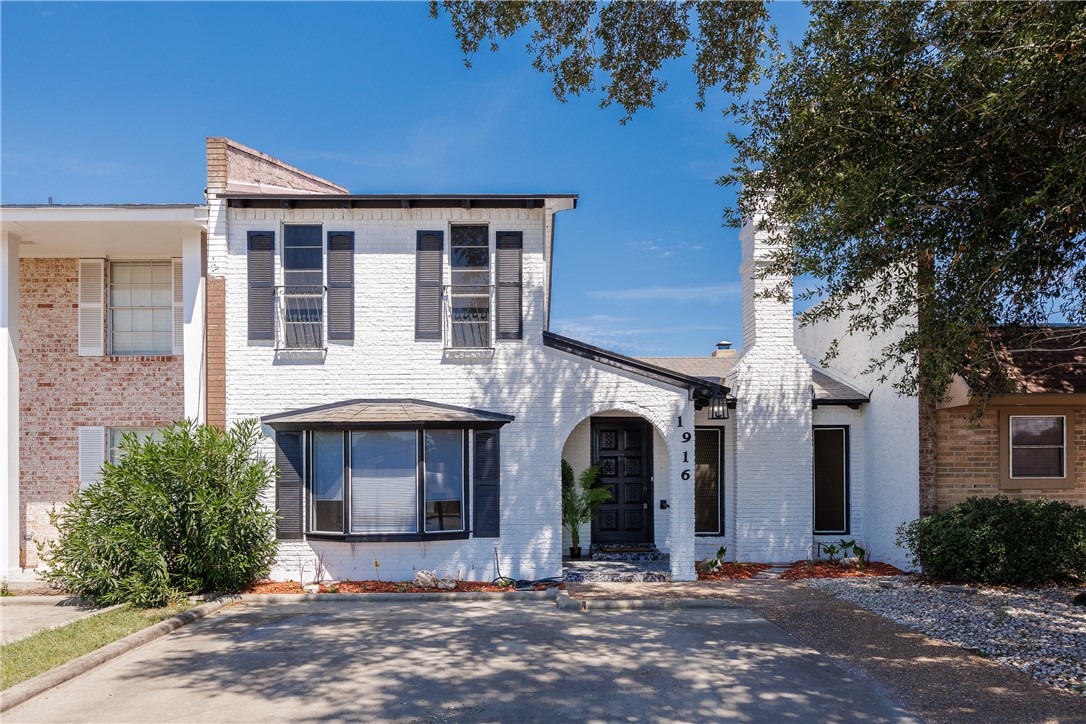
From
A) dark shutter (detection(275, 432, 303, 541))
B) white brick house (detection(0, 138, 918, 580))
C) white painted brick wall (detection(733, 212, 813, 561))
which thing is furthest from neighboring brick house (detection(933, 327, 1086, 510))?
dark shutter (detection(275, 432, 303, 541))

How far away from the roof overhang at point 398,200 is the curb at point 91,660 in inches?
247

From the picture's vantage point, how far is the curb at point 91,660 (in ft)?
20.7

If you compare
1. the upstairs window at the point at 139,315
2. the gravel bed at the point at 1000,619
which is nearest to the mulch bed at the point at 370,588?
the upstairs window at the point at 139,315

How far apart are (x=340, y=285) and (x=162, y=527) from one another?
14.7 feet

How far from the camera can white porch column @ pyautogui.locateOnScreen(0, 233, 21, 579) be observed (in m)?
11.1

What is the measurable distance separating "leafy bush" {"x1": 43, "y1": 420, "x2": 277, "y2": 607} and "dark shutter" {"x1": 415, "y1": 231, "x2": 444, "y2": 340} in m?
3.47

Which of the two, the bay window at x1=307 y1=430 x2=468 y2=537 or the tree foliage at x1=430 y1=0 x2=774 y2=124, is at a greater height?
the tree foliage at x1=430 y1=0 x2=774 y2=124

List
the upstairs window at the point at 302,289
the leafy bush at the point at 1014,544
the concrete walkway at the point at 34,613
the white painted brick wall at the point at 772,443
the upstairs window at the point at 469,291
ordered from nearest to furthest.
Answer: the concrete walkway at the point at 34,613 < the leafy bush at the point at 1014,544 < the upstairs window at the point at 302,289 < the upstairs window at the point at 469,291 < the white painted brick wall at the point at 772,443

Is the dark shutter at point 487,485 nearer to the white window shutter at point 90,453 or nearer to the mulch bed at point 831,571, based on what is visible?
the mulch bed at point 831,571

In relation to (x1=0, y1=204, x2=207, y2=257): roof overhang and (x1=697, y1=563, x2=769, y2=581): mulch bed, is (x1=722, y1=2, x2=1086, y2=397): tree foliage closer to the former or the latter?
(x1=697, y1=563, x2=769, y2=581): mulch bed

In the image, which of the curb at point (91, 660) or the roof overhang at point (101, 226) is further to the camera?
the roof overhang at point (101, 226)

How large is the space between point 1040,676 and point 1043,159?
5061 millimetres

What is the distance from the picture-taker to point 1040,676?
6.88 m

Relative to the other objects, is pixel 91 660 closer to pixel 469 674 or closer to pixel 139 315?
pixel 469 674
